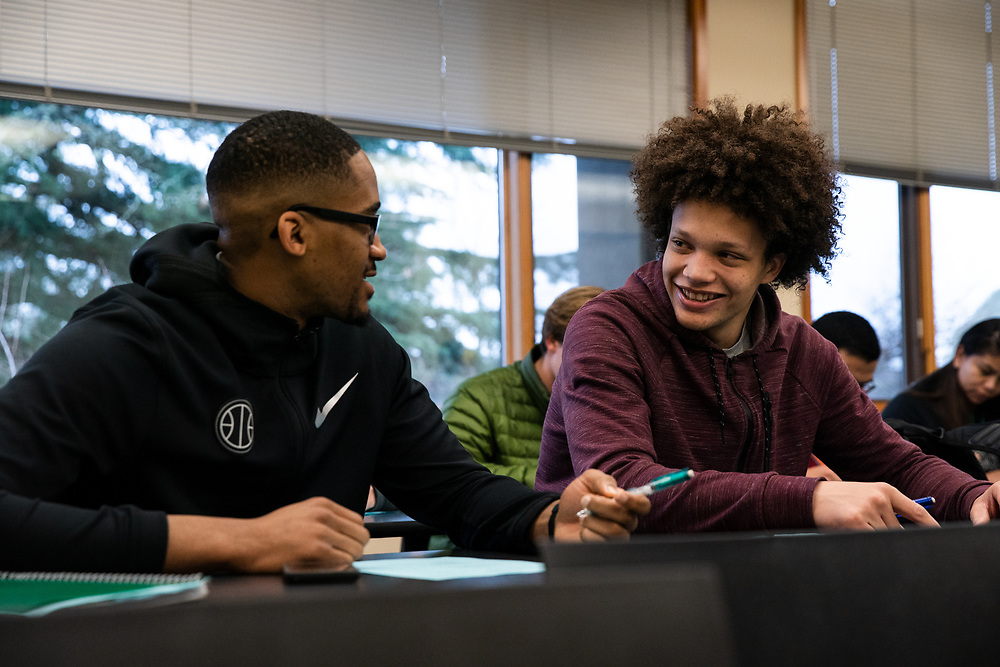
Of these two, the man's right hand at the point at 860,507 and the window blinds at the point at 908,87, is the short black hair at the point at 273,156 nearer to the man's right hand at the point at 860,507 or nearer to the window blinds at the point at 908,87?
the man's right hand at the point at 860,507

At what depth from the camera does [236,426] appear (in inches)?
49.4

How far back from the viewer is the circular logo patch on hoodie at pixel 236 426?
4.08 feet

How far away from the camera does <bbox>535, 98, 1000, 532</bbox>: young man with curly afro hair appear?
1509mm

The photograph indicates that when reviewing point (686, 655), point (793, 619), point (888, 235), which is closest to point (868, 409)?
point (793, 619)

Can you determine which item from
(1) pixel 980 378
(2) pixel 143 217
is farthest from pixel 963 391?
(2) pixel 143 217

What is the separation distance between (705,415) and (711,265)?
0.83 feet

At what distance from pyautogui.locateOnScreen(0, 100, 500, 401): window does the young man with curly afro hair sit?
1.98 m

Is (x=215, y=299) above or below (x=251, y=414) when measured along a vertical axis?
above

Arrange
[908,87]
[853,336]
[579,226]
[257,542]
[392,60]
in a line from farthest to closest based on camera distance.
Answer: [908,87] → [579,226] → [392,60] → [853,336] → [257,542]

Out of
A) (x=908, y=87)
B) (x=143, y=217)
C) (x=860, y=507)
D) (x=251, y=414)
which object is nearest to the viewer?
(x=860, y=507)

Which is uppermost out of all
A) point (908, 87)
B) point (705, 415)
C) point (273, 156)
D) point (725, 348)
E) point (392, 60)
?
point (908, 87)

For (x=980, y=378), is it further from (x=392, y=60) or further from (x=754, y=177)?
(x=392, y=60)

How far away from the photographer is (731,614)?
24.1 inches

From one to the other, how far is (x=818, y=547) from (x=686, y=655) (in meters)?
0.17
